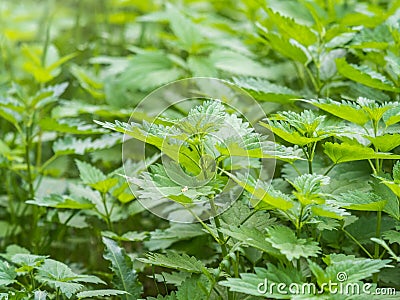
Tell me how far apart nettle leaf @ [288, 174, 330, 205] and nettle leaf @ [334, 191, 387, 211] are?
42mm

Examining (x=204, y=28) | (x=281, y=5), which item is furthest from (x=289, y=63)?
(x=204, y=28)

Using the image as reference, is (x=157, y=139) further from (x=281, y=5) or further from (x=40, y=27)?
(x=40, y=27)

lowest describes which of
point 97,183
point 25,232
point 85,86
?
point 25,232

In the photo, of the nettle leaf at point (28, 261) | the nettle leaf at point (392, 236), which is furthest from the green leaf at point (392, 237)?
the nettle leaf at point (28, 261)

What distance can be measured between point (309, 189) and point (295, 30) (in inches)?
18.8

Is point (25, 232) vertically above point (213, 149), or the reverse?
point (213, 149)

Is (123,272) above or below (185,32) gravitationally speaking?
below

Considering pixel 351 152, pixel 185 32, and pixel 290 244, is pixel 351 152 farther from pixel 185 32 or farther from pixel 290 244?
pixel 185 32

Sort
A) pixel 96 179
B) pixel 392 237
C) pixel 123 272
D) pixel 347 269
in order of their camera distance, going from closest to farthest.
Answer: pixel 347 269
pixel 392 237
pixel 123 272
pixel 96 179

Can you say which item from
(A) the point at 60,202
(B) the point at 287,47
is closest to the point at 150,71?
(B) the point at 287,47

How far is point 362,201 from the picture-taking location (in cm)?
82

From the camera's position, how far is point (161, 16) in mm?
1625

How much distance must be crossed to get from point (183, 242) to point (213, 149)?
1.09 feet

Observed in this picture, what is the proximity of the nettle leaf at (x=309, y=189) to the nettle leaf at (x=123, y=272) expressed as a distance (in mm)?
329
